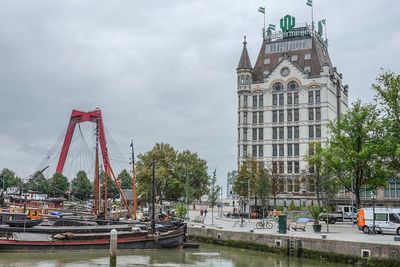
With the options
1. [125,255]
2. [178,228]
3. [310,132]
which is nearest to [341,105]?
[310,132]

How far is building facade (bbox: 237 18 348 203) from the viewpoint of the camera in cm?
9631

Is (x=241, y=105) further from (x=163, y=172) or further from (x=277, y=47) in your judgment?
(x=163, y=172)

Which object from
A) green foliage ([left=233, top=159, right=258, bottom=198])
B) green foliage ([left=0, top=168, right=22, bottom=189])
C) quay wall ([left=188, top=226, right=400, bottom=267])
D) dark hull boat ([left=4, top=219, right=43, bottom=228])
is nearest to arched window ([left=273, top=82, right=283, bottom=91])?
green foliage ([left=233, top=159, right=258, bottom=198])

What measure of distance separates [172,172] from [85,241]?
52967 mm

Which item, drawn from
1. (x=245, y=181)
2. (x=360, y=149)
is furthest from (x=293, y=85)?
(x=360, y=149)

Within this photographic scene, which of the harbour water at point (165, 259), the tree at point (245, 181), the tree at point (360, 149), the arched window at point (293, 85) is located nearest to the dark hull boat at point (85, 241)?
Answer: the harbour water at point (165, 259)

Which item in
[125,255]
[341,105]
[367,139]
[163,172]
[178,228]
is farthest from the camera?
[341,105]

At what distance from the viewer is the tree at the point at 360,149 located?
52.4 meters

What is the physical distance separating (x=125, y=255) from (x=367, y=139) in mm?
27720

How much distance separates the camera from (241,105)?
102m

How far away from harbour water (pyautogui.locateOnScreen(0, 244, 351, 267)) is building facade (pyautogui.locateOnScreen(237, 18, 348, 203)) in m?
52.4

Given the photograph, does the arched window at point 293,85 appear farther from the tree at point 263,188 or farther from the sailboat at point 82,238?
the sailboat at point 82,238

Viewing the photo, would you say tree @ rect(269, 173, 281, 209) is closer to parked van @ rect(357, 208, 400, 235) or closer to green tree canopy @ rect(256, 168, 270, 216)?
green tree canopy @ rect(256, 168, 270, 216)

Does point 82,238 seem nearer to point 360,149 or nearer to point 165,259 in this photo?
point 165,259
